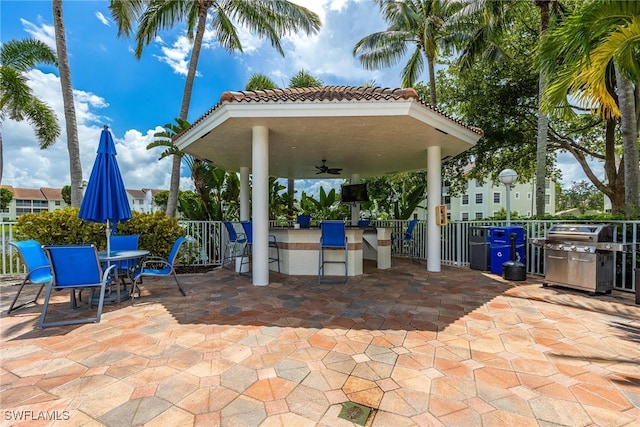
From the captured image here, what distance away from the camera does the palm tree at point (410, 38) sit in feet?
37.2

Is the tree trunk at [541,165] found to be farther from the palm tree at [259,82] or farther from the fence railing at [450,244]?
the palm tree at [259,82]

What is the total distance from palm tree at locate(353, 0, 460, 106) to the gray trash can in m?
6.45

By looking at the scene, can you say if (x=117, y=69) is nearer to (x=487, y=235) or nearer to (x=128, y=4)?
(x=128, y=4)

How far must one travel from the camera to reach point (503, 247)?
6.75m

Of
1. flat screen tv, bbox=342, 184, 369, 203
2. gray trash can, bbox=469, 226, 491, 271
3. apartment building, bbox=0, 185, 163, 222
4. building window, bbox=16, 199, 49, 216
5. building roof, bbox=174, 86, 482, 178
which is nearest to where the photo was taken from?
building roof, bbox=174, 86, 482, 178

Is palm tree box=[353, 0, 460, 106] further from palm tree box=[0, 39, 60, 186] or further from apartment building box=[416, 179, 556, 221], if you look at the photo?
apartment building box=[416, 179, 556, 221]

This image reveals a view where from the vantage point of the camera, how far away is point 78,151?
7.82 metres

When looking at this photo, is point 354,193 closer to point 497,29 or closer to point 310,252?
point 310,252

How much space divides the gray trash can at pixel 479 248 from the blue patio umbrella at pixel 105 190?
7.85 metres

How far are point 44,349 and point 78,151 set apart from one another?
694 centimetres

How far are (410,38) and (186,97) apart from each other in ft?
31.4

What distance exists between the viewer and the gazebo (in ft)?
16.5

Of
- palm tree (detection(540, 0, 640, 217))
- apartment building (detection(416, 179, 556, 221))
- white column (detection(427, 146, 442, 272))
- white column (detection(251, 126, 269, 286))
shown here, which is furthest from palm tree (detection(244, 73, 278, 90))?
apartment building (detection(416, 179, 556, 221))

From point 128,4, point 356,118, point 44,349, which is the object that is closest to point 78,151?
point 128,4
